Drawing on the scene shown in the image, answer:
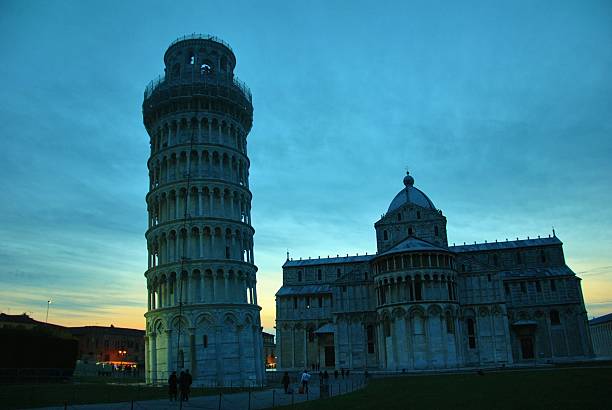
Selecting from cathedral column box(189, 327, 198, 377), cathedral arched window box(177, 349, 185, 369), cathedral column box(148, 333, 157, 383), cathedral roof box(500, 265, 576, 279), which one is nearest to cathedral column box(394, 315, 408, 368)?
cathedral roof box(500, 265, 576, 279)

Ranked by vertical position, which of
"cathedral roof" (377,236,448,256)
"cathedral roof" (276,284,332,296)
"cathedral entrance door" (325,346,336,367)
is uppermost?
"cathedral roof" (377,236,448,256)

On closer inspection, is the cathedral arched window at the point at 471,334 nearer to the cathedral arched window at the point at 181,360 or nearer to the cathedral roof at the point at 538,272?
the cathedral roof at the point at 538,272

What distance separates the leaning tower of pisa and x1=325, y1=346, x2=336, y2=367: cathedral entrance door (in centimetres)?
3287

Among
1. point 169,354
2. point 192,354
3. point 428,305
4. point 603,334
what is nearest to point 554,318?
point 428,305

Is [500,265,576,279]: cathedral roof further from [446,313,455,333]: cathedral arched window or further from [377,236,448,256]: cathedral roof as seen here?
[377,236,448,256]: cathedral roof

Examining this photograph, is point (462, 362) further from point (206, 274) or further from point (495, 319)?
point (206, 274)

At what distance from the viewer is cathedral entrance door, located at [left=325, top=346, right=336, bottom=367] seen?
3248 inches

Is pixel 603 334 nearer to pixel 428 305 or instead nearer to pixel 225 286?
pixel 428 305

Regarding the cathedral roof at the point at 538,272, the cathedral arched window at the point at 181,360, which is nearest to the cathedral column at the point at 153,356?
the cathedral arched window at the point at 181,360

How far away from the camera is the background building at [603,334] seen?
111 m

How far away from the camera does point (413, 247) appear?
6600 centimetres

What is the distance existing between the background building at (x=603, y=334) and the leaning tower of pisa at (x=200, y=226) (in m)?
91.5

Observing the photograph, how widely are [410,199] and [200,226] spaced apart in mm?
38626

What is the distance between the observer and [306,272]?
306 ft
